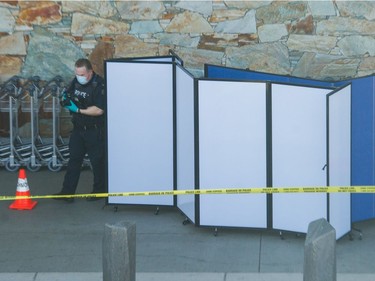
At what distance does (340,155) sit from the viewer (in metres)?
8.07

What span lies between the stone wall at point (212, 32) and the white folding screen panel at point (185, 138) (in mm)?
2621

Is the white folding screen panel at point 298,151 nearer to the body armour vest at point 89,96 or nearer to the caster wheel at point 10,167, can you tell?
the body armour vest at point 89,96

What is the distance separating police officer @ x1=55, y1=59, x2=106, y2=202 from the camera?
31.2ft

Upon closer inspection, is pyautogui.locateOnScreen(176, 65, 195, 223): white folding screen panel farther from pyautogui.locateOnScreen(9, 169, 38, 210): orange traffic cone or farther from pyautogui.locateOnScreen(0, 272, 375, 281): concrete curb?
pyautogui.locateOnScreen(9, 169, 38, 210): orange traffic cone

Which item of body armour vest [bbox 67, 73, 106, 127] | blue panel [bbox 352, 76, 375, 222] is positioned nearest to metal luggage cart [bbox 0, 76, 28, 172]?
body armour vest [bbox 67, 73, 106, 127]

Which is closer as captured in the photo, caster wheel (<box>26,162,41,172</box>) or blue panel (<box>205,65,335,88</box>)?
blue panel (<box>205,65,335,88</box>)

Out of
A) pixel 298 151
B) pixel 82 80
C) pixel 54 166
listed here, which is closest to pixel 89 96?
pixel 82 80

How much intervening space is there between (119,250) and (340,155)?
3260 mm

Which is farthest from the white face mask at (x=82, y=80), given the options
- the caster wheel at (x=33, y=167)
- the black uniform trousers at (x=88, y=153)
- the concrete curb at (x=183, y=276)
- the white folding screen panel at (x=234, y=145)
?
the concrete curb at (x=183, y=276)

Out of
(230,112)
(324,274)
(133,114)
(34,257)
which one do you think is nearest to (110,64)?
(133,114)

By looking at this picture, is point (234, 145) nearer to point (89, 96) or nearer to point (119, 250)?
point (89, 96)

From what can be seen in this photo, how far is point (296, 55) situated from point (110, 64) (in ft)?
10.6

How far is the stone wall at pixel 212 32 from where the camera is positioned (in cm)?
1134

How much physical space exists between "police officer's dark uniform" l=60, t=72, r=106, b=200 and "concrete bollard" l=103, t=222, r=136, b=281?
4158 millimetres
